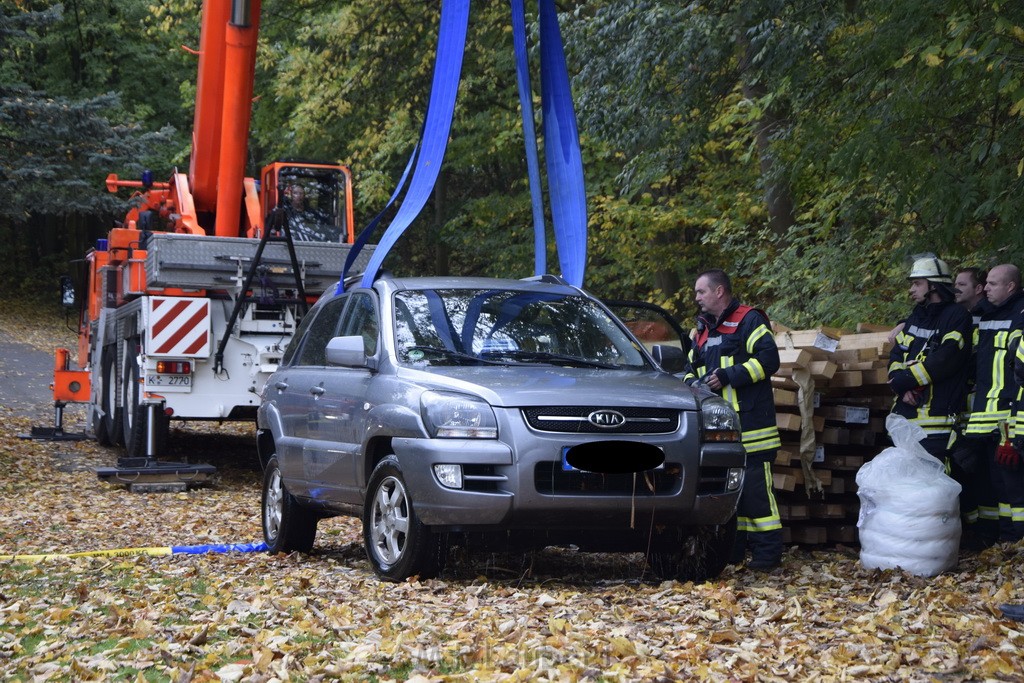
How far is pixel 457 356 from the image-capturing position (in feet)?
25.3

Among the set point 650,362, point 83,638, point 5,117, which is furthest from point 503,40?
point 83,638

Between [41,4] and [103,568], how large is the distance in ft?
86.6

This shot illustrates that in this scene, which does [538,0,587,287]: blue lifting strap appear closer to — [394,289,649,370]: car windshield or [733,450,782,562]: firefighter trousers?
[394,289,649,370]: car windshield

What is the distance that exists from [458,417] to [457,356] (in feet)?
2.61

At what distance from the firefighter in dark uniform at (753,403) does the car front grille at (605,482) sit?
0.98 meters

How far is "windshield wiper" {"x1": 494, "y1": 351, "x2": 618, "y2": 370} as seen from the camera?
781 cm

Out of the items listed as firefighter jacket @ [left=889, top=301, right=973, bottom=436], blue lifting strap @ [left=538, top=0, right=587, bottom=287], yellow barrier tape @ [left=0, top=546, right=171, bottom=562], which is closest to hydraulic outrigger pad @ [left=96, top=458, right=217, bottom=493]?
yellow barrier tape @ [left=0, top=546, right=171, bottom=562]

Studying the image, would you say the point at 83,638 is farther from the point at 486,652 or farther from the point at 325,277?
the point at 325,277

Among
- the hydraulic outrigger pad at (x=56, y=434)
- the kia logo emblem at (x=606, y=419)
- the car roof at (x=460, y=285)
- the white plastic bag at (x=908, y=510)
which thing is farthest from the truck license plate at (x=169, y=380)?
the white plastic bag at (x=908, y=510)

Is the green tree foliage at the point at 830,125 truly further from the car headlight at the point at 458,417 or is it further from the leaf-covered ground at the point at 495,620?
the car headlight at the point at 458,417

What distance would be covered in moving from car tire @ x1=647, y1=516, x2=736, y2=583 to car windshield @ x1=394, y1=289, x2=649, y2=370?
1.04 meters

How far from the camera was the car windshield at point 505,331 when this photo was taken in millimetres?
7797

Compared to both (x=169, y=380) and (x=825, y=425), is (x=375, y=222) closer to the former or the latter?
(x=825, y=425)

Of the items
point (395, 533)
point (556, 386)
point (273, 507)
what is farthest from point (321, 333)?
point (556, 386)
